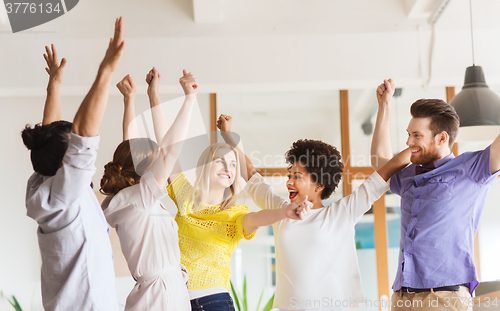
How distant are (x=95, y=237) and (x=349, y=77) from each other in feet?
11.0

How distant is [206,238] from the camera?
179 cm

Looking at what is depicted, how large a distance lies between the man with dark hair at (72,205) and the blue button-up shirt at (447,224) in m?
1.20

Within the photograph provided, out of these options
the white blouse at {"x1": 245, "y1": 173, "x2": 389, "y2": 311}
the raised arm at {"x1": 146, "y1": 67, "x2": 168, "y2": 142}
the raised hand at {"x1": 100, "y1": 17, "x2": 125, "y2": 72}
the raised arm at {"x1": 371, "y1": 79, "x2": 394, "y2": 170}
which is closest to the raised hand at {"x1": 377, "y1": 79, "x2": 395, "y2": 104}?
the raised arm at {"x1": 371, "y1": 79, "x2": 394, "y2": 170}

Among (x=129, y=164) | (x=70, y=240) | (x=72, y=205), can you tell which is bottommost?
(x=70, y=240)

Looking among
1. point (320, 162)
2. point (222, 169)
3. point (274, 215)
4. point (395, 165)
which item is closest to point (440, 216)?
point (395, 165)

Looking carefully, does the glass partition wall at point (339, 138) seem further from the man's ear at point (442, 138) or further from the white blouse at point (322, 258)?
the man's ear at point (442, 138)

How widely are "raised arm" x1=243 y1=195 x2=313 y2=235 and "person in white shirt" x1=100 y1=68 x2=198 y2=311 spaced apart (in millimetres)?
321

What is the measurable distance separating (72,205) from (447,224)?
143 centimetres

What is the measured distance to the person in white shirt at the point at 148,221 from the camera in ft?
5.04

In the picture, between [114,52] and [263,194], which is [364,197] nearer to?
[263,194]

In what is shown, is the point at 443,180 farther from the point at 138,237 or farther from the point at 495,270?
the point at 495,270

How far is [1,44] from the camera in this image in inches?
165

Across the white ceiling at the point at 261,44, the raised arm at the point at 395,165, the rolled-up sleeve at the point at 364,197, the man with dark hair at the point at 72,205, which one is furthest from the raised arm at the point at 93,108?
the white ceiling at the point at 261,44

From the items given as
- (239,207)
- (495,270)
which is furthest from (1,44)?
(495,270)
